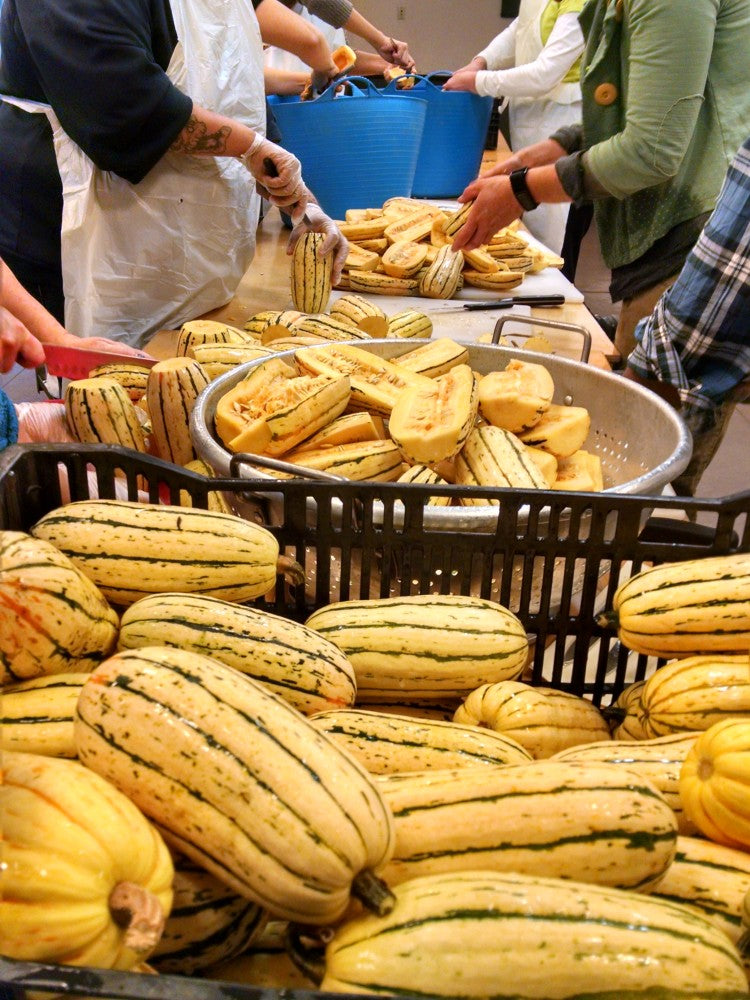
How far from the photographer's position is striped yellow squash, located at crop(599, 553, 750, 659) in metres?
→ 0.96

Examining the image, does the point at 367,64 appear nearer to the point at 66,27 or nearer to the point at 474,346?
the point at 66,27

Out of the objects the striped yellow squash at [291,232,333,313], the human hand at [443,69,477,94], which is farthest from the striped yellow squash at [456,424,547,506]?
the human hand at [443,69,477,94]

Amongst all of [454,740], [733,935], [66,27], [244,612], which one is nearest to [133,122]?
[66,27]

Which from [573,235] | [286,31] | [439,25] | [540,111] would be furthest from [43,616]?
[439,25]

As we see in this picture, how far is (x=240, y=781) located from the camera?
2.04 feet

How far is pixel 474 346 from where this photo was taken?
184 centimetres

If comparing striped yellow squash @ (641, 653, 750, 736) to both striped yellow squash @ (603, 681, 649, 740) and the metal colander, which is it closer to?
striped yellow squash @ (603, 681, 649, 740)

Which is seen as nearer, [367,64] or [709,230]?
[709,230]

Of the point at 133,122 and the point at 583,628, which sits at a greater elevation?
the point at 133,122

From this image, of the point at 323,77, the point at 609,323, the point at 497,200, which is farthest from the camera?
the point at 609,323

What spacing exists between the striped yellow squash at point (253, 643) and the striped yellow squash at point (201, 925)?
0.84 ft

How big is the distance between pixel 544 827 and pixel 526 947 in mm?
120

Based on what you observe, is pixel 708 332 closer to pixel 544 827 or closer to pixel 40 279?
pixel 544 827

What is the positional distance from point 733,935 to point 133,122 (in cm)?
223
